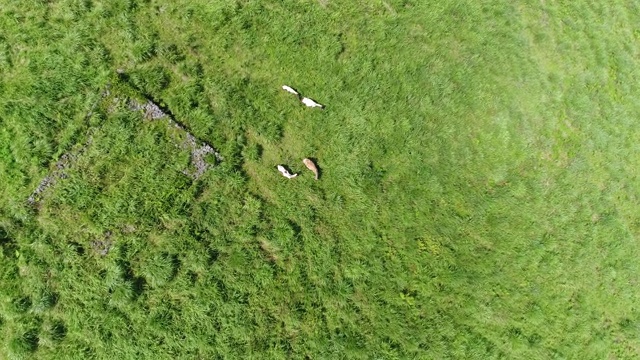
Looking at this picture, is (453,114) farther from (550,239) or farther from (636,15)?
(636,15)

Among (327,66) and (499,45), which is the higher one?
(499,45)

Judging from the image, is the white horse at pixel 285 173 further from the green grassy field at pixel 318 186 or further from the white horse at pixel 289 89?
the white horse at pixel 289 89

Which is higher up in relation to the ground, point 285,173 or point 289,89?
point 289,89

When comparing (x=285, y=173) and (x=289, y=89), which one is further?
(x=289, y=89)

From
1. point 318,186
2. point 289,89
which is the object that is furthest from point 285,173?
point 289,89

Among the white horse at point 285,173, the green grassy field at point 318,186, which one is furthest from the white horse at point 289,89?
the white horse at point 285,173

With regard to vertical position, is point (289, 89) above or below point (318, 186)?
above

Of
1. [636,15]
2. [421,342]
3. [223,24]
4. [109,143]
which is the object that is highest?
[636,15]

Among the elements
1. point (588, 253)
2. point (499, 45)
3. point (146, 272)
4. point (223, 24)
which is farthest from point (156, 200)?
point (588, 253)

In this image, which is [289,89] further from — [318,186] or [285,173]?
[318,186]
